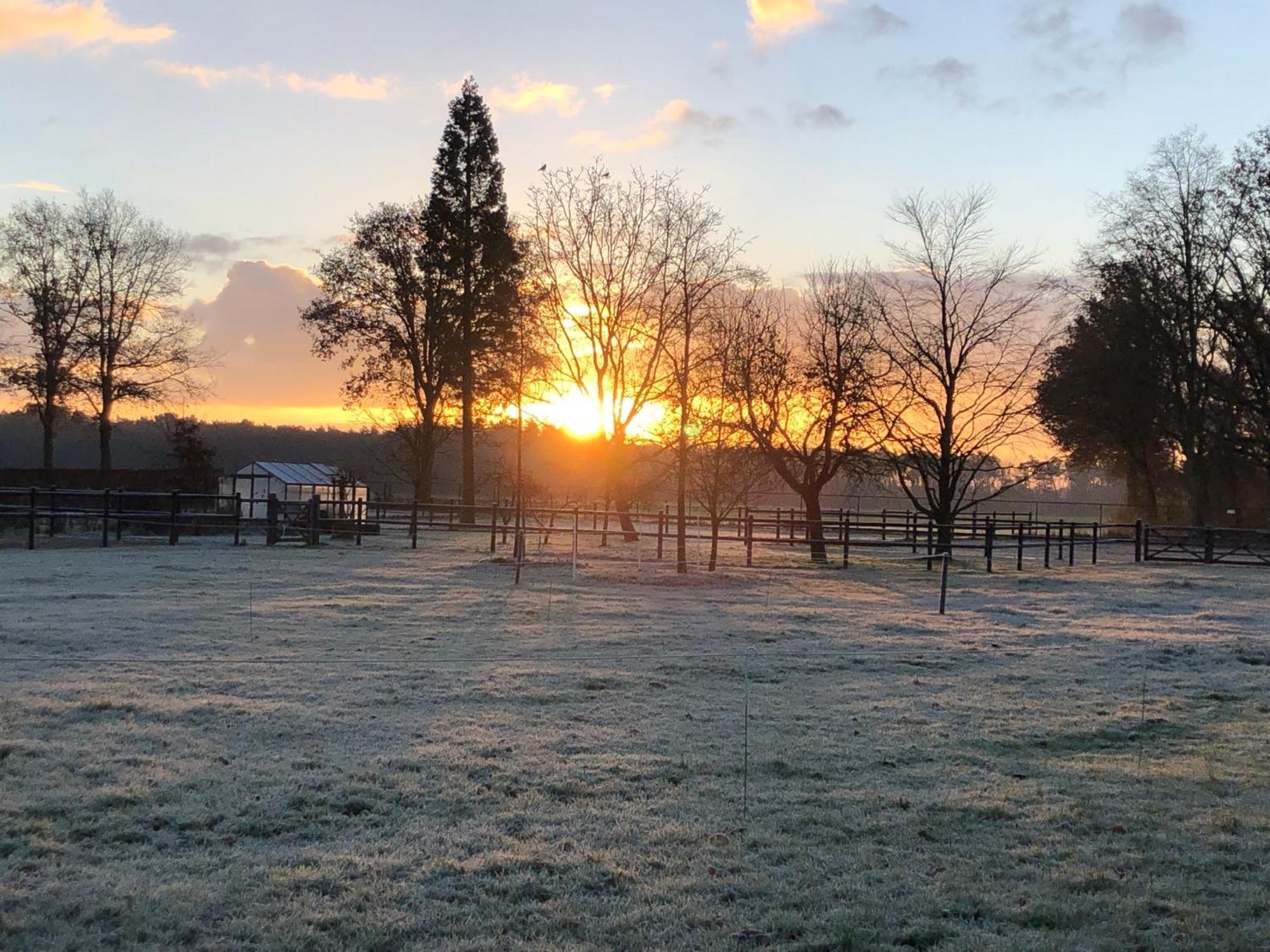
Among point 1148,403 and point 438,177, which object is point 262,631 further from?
point 1148,403

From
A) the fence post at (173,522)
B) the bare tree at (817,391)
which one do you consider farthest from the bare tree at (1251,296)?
the fence post at (173,522)

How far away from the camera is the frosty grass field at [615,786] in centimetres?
392

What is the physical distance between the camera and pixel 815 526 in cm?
2638

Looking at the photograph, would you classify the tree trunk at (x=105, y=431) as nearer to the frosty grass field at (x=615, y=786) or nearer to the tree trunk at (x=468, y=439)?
the tree trunk at (x=468, y=439)

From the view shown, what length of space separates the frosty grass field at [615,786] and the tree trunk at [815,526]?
13.3 metres

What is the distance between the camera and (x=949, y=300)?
1053 inches

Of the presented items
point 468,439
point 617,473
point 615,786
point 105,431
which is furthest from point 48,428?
point 615,786

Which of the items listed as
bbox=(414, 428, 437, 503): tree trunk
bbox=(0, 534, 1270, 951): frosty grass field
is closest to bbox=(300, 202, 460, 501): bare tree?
bbox=(414, 428, 437, 503): tree trunk

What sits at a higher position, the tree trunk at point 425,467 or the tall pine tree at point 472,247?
the tall pine tree at point 472,247

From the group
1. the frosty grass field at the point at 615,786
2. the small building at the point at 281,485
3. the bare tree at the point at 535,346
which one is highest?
the bare tree at the point at 535,346

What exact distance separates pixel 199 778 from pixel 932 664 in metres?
7.12

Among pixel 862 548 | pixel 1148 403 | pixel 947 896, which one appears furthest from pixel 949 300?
pixel 947 896

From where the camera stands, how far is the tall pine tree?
37.7 m

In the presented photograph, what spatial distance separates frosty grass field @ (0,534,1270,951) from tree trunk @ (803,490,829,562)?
13253mm
